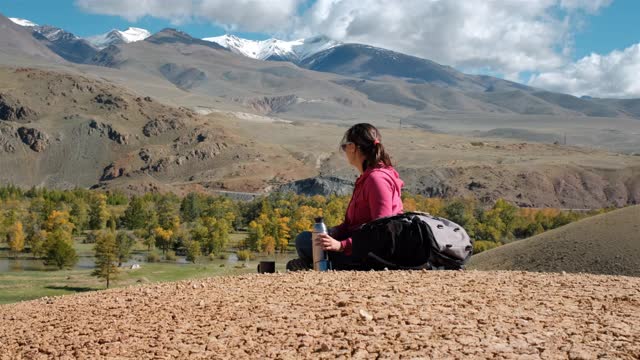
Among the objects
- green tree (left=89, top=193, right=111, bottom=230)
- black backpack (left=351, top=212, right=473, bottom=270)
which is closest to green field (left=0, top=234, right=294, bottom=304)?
green tree (left=89, top=193, right=111, bottom=230)

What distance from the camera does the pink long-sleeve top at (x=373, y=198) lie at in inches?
396

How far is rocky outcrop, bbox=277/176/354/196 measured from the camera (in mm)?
141875

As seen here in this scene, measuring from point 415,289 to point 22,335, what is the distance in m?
4.51

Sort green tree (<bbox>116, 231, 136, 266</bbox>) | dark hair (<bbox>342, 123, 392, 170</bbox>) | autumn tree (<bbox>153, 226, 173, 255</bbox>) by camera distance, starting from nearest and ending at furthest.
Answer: dark hair (<bbox>342, 123, 392, 170</bbox>)
green tree (<bbox>116, 231, 136, 266</bbox>)
autumn tree (<bbox>153, 226, 173, 255</bbox>)

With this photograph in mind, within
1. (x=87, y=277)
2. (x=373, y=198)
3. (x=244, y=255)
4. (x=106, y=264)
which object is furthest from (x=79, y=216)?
(x=373, y=198)

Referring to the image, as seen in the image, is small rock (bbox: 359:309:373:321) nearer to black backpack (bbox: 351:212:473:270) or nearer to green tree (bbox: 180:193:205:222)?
black backpack (bbox: 351:212:473:270)

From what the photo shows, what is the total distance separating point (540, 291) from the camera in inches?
353

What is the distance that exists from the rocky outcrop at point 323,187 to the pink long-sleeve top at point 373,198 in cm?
12717

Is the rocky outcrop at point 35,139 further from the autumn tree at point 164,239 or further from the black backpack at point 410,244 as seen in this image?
the black backpack at point 410,244

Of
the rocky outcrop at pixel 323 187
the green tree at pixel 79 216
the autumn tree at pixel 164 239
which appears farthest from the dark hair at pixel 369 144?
the rocky outcrop at pixel 323 187

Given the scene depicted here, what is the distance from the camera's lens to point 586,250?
3139 centimetres

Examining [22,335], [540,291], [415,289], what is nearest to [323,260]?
[415,289]

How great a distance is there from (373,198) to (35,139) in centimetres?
20128

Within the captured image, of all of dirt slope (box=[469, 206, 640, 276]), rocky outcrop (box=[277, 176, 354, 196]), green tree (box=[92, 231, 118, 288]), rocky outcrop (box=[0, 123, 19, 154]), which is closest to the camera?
dirt slope (box=[469, 206, 640, 276])
